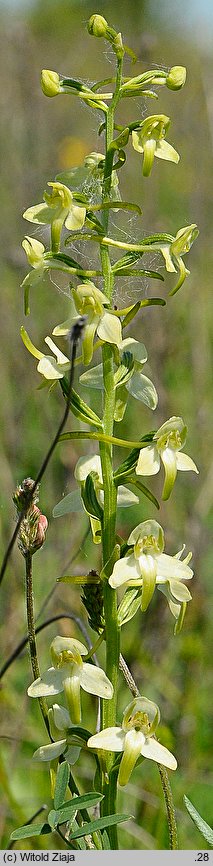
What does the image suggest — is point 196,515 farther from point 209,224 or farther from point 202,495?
point 209,224

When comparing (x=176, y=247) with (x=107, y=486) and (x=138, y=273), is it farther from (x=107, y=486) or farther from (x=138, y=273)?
(x=107, y=486)

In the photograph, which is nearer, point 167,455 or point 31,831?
point 31,831

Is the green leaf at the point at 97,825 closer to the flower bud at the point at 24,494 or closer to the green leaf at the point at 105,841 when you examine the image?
the green leaf at the point at 105,841

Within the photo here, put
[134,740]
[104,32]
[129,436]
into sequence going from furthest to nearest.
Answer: [129,436] < [104,32] < [134,740]

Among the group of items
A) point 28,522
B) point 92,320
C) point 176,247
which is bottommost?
point 28,522

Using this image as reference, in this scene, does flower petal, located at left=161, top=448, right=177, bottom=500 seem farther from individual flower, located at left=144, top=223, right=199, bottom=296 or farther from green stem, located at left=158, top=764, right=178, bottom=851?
green stem, located at left=158, top=764, right=178, bottom=851

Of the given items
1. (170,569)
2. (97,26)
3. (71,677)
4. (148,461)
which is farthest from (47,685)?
(97,26)

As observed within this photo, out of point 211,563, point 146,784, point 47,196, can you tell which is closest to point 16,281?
point 211,563

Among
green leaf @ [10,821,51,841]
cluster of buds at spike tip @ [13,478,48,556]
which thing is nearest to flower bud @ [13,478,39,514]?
cluster of buds at spike tip @ [13,478,48,556]

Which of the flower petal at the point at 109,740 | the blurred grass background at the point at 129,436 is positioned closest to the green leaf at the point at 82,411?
the blurred grass background at the point at 129,436
